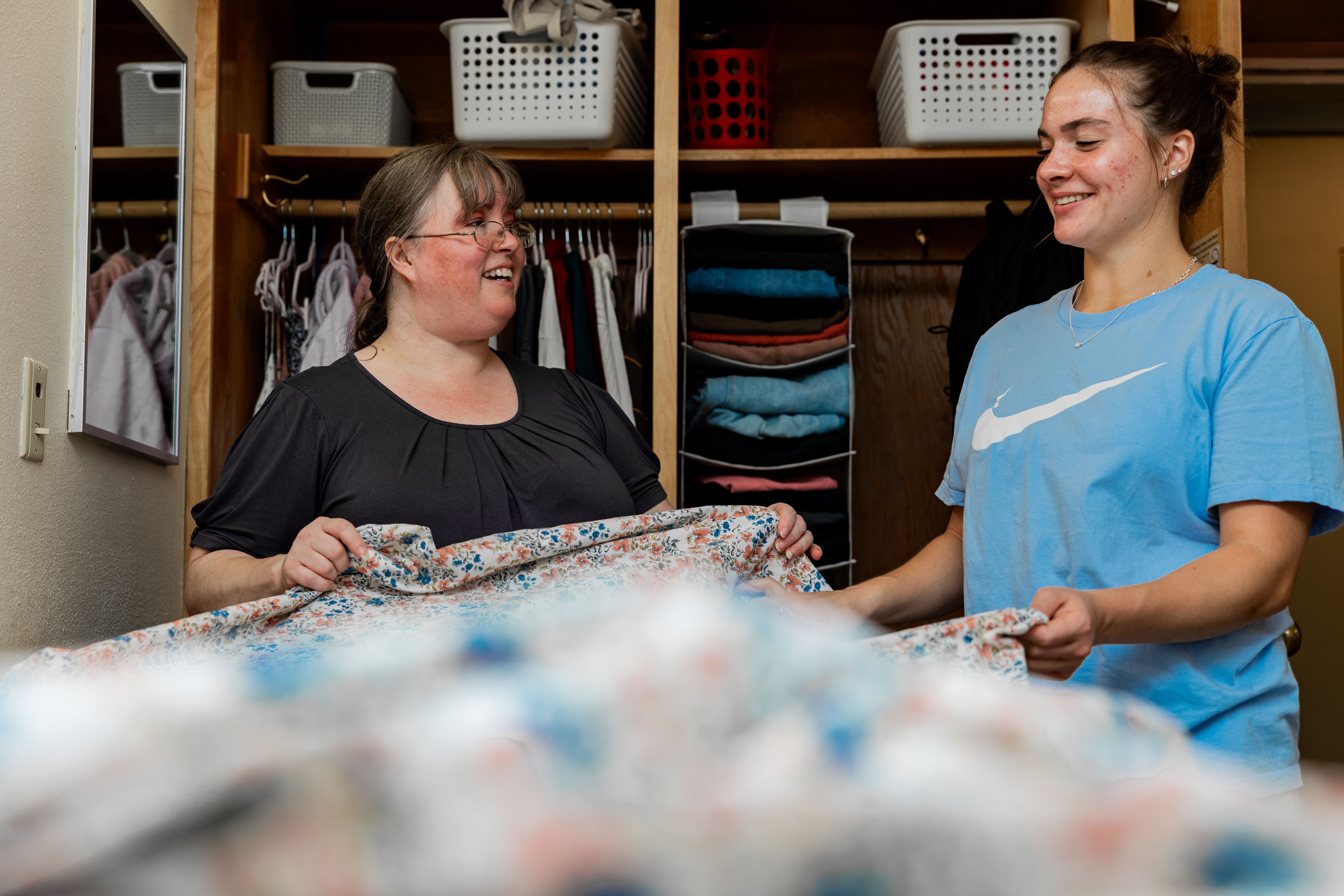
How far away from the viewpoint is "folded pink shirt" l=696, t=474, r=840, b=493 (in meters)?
2.17

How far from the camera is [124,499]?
1607 mm

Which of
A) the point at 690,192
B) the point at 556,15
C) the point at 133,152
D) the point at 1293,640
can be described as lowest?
the point at 1293,640

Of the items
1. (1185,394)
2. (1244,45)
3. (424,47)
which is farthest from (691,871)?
(1244,45)

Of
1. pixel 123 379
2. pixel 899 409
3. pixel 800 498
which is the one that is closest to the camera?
pixel 123 379

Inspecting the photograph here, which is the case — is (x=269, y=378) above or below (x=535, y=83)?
below

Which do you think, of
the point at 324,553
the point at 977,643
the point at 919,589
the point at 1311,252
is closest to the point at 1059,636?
the point at 977,643

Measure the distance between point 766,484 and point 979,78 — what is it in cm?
89

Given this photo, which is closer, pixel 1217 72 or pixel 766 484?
pixel 1217 72

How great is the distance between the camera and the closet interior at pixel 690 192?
1973 millimetres

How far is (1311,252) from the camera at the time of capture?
9.48ft

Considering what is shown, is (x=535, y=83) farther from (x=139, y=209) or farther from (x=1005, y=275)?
(x=1005, y=275)

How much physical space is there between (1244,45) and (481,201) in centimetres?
220

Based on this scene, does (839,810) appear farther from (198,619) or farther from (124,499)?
(124,499)

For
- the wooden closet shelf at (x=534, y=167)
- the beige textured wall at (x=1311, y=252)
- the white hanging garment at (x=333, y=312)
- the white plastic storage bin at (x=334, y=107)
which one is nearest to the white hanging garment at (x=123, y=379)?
the white hanging garment at (x=333, y=312)
